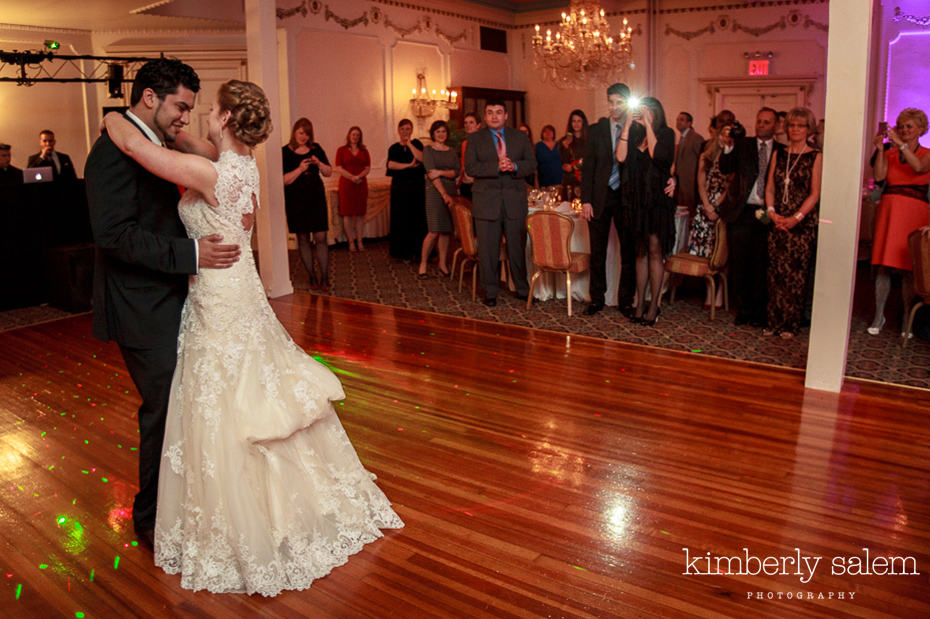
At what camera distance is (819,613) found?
246cm

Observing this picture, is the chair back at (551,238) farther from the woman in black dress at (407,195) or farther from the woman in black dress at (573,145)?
the woman in black dress at (407,195)

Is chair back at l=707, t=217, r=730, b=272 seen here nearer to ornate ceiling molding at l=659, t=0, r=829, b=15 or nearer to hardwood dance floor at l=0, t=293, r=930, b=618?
hardwood dance floor at l=0, t=293, r=930, b=618

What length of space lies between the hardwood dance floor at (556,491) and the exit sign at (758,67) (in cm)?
823

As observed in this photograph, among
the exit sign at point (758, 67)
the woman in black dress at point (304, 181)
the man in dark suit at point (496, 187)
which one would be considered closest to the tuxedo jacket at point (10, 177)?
the woman in black dress at point (304, 181)

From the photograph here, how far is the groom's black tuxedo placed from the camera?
2.55 meters

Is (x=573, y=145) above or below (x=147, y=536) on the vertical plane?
above

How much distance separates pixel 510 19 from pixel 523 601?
44.3 ft

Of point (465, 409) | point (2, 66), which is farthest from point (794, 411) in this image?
point (2, 66)

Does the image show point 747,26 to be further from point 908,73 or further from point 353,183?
point 353,183

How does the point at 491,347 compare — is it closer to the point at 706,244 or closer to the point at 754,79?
the point at 706,244

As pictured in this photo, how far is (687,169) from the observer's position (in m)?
7.46

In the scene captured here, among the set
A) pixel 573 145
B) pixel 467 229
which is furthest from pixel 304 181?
pixel 573 145

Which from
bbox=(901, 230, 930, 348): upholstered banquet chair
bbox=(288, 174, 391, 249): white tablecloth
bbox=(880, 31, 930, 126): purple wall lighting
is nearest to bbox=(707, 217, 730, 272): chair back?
bbox=(901, 230, 930, 348): upholstered banquet chair

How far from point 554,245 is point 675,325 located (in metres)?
1.14
